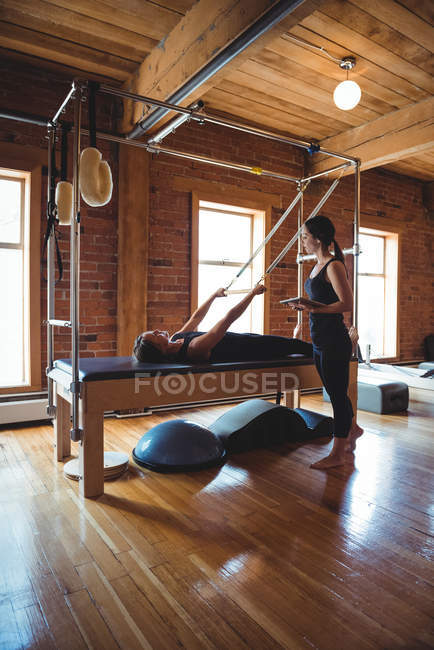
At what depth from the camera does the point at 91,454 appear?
223 cm

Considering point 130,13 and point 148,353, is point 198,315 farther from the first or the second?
point 130,13

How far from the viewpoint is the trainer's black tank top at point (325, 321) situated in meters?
2.59

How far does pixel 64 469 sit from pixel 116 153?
9.00ft

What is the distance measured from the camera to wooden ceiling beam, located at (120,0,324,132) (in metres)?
2.44

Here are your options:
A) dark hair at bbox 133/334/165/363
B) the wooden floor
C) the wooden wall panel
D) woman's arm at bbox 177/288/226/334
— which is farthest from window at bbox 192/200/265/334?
the wooden floor

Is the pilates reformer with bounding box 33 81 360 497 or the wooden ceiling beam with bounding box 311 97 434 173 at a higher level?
the wooden ceiling beam with bounding box 311 97 434 173

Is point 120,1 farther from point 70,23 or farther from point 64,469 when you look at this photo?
point 64,469

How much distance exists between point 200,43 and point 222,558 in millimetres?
2942

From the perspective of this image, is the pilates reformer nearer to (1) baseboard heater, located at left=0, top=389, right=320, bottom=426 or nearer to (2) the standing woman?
(2) the standing woman

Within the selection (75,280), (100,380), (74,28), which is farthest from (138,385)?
(74,28)

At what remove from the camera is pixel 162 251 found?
4148 mm

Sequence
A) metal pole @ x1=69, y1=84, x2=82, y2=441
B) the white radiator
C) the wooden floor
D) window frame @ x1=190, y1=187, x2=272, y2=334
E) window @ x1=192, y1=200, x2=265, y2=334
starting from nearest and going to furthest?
1. the wooden floor
2. metal pole @ x1=69, y1=84, x2=82, y2=441
3. the white radiator
4. window frame @ x1=190, y1=187, x2=272, y2=334
5. window @ x1=192, y1=200, x2=265, y2=334

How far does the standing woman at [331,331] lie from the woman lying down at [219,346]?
1.39ft

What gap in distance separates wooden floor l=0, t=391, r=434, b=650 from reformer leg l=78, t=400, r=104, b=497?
3.0 inches
